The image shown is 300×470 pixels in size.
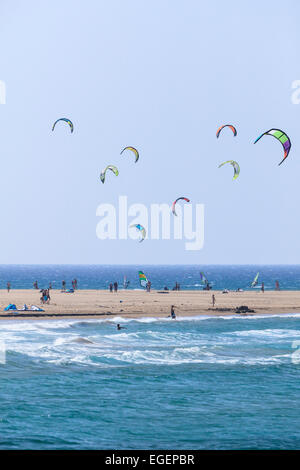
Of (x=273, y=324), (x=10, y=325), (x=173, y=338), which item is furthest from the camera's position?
(x=273, y=324)

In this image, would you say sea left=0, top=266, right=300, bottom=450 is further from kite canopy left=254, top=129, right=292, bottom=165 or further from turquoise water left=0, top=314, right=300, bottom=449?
kite canopy left=254, top=129, right=292, bottom=165

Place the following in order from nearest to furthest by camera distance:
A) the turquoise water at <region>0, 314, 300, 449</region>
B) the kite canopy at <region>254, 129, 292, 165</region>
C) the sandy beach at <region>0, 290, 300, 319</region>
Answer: the turquoise water at <region>0, 314, 300, 449</region> → the kite canopy at <region>254, 129, 292, 165</region> → the sandy beach at <region>0, 290, 300, 319</region>

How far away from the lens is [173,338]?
26.8m

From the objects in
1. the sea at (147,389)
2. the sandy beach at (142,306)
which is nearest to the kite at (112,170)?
the sandy beach at (142,306)

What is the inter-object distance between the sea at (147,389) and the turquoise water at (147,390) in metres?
0.03

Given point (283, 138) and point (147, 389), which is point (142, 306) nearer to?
point (283, 138)

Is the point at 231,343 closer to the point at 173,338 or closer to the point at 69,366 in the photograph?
the point at 173,338

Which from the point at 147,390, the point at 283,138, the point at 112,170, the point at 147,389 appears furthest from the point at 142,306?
the point at 147,390

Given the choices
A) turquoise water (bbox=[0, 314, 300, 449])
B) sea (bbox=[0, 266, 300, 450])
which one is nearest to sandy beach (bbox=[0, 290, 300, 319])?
sea (bbox=[0, 266, 300, 450])

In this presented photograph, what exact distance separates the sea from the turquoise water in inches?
1.0

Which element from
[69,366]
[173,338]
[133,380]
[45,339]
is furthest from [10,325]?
[133,380]

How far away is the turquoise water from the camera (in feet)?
43.7

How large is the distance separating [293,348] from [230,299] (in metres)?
21.3

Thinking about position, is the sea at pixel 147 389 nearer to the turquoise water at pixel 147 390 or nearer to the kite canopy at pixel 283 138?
the turquoise water at pixel 147 390
